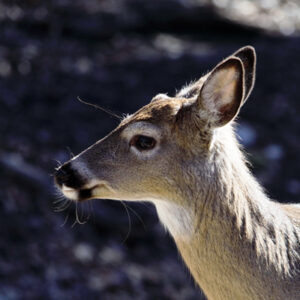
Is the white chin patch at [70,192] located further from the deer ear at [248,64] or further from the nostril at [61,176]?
the deer ear at [248,64]

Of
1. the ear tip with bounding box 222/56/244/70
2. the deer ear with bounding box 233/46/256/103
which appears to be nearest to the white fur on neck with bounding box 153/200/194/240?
the deer ear with bounding box 233/46/256/103

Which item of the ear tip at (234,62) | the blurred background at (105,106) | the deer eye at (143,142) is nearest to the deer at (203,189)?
the deer eye at (143,142)

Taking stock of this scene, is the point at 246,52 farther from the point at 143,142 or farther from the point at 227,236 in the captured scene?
the point at 227,236

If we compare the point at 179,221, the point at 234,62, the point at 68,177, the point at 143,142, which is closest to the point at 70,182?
the point at 68,177

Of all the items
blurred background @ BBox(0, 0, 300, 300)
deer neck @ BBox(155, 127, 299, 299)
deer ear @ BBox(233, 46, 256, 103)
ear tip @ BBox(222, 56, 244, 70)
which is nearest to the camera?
ear tip @ BBox(222, 56, 244, 70)

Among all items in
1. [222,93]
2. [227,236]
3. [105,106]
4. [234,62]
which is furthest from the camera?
[105,106]

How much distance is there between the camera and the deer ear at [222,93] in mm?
4328

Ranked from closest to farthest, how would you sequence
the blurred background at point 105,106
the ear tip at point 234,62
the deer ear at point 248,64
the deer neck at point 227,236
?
the ear tip at point 234,62, the deer neck at point 227,236, the deer ear at point 248,64, the blurred background at point 105,106

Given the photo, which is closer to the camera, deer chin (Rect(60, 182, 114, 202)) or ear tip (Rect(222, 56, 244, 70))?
ear tip (Rect(222, 56, 244, 70))

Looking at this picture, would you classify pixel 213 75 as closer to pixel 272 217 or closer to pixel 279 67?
pixel 272 217

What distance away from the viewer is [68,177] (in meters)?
4.66

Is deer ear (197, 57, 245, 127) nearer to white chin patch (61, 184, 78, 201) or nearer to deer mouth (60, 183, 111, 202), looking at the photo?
deer mouth (60, 183, 111, 202)

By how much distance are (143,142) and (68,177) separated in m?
0.46

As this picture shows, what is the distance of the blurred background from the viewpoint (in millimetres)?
8094
